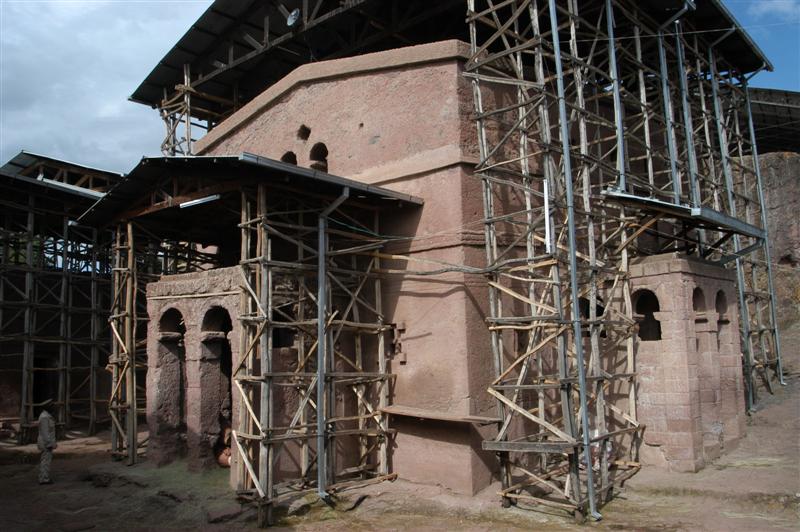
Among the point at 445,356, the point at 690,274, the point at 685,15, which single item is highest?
the point at 685,15

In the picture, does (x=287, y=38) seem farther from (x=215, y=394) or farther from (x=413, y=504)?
(x=413, y=504)

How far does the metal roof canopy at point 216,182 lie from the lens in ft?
36.2

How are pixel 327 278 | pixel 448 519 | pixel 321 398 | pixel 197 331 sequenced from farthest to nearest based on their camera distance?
pixel 197 331, pixel 327 278, pixel 321 398, pixel 448 519

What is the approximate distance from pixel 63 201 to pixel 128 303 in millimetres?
6817

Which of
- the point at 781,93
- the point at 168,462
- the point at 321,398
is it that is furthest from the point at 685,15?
the point at 168,462

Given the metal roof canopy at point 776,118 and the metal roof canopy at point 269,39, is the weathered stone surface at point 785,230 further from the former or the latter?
the metal roof canopy at point 269,39

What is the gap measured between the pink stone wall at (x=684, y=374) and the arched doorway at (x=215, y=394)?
8.49 metres

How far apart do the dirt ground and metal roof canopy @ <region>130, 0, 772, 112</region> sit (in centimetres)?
999

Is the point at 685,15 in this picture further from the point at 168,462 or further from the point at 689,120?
the point at 168,462

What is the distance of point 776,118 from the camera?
972 inches

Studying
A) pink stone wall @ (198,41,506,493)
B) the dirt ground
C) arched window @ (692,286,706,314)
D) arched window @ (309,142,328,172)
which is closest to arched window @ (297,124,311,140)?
arched window @ (309,142,328,172)

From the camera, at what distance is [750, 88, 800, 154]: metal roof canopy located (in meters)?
23.3

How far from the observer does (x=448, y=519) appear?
33.9 ft

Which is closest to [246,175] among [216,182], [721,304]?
[216,182]
